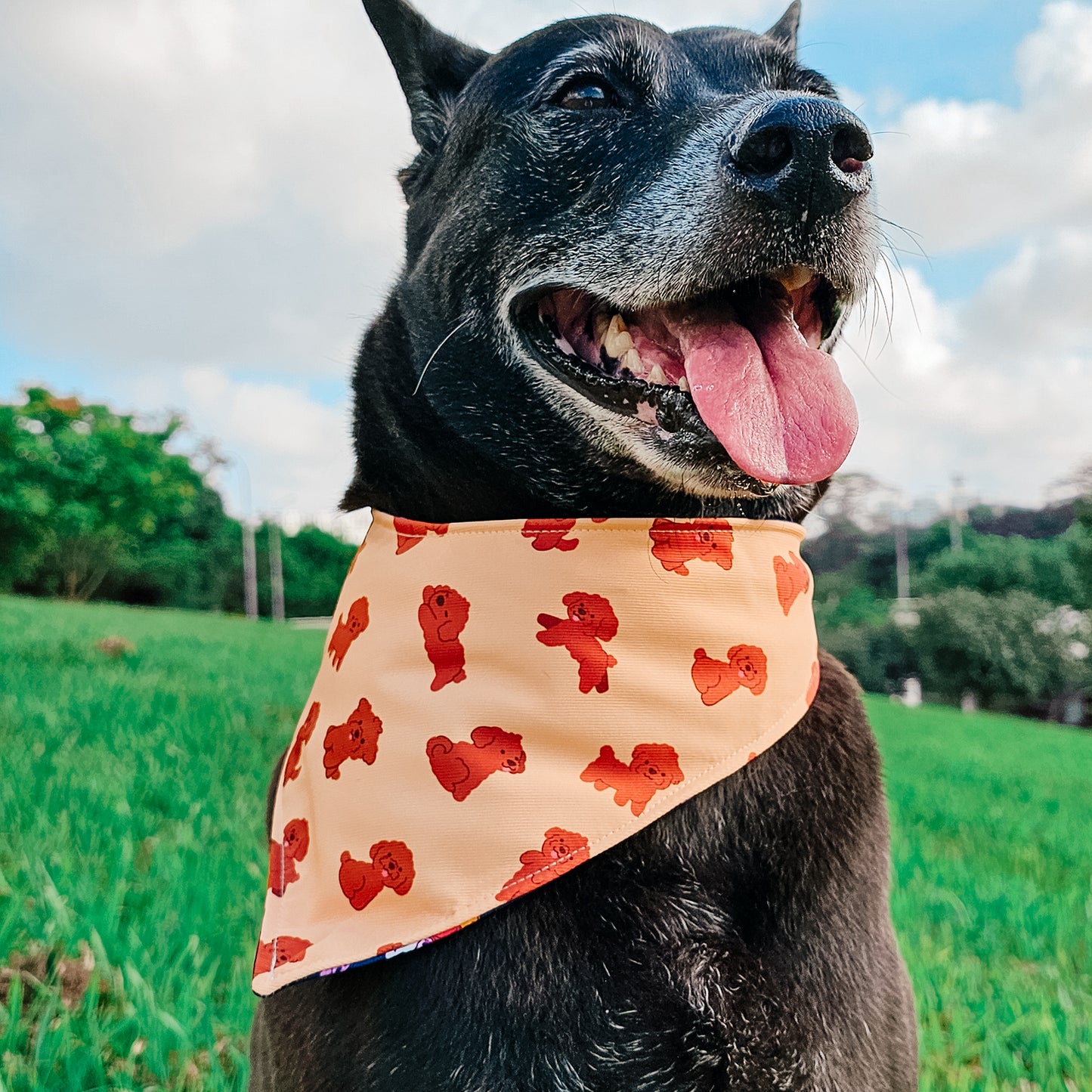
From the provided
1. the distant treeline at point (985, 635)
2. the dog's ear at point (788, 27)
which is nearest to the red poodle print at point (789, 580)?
the dog's ear at point (788, 27)

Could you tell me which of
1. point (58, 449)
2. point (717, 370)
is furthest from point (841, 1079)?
point (58, 449)

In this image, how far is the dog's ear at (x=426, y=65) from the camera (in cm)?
234

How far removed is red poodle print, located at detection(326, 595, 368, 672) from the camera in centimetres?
200

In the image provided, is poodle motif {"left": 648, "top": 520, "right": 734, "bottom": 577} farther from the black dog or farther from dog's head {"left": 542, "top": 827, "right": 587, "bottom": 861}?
dog's head {"left": 542, "top": 827, "right": 587, "bottom": 861}

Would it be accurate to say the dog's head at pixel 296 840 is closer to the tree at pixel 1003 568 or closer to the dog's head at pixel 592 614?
the dog's head at pixel 592 614

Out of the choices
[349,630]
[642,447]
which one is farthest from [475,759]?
[642,447]

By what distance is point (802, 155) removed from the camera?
1.63 meters

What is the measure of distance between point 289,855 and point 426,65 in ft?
6.19

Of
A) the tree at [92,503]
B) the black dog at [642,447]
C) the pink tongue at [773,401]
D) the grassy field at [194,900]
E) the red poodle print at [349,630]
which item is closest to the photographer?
the black dog at [642,447]

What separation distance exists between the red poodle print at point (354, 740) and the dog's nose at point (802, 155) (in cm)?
121

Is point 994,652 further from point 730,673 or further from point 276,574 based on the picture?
point 730,673

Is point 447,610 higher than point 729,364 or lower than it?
lower

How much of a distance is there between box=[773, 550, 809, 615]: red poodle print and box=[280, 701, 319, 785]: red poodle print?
99 cm

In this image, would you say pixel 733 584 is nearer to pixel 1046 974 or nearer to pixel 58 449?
pixel 1046 974
